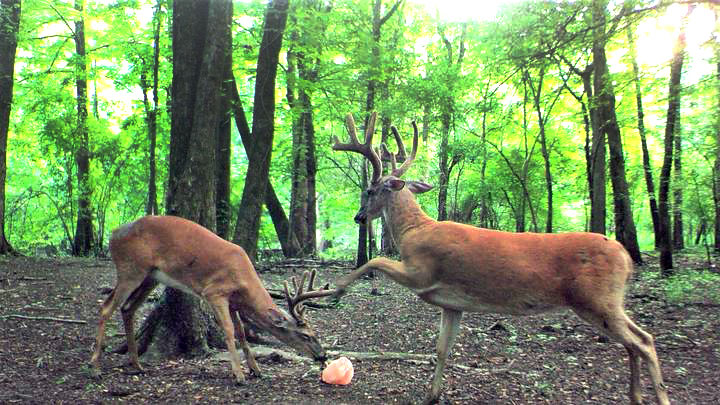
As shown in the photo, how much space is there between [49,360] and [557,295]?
5.31m

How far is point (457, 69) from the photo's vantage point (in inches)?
581

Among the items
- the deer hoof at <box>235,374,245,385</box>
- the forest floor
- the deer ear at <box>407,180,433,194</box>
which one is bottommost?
the forest floor

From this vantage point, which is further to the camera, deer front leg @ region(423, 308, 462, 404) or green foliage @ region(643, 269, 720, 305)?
green foliage @ region(643, 269, 720, 305)

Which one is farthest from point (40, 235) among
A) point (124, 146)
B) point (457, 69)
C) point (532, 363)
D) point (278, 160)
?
point (532, 363)

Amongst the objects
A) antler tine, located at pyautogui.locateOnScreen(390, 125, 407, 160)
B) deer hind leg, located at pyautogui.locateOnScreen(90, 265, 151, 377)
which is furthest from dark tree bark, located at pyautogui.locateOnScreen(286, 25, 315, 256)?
deer hind leg, located at pyautogui.locateOnScreen(90, 265, 151, 377)

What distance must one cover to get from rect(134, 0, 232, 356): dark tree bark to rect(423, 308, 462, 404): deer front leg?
9.11 ft

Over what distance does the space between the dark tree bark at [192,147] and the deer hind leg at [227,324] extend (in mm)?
878

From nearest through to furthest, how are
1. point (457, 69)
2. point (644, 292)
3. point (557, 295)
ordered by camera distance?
1. point (557, 295)
2. point (644, 292)
3. point (457, 69)

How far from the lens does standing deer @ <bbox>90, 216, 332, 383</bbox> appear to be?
213 inches

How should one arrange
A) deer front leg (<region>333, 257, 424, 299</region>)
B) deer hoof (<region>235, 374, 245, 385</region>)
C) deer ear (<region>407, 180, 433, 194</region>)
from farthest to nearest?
deer ear (<region>407, 180, 433, 194</region>), deer hoof (<region>235, 374, 245, 385</region>), deer front leg (<region>333, 257, 424, 299</region>)

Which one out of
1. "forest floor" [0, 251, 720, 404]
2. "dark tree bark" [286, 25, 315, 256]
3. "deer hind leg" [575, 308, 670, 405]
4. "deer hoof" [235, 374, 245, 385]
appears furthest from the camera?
"dark tree bark" [286, 25, 315, 256]

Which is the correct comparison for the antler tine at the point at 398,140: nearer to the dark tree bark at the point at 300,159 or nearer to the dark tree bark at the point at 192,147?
the dark tree bark at the point at 192,147

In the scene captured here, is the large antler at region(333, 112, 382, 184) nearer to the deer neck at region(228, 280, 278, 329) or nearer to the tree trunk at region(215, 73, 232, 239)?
the deer neck at region(228, 280, 278, 329)

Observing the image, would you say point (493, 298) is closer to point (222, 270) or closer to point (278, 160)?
point (222, 270)
